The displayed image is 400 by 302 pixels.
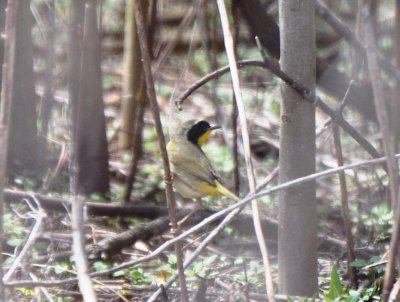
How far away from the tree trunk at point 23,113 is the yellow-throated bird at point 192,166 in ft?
3.01

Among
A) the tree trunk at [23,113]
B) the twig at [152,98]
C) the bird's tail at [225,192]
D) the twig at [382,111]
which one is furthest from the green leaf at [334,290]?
the tree trunk at [23,113]

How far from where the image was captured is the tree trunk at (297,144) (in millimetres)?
3197

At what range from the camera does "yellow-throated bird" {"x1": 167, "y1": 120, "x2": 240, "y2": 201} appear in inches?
207

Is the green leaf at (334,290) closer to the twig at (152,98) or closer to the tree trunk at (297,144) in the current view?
the tree trunk at (297,144)

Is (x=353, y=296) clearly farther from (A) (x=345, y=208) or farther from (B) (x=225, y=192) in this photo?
(B) (x=225, y=192)

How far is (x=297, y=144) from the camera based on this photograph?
3.23 m

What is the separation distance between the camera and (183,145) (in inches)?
221

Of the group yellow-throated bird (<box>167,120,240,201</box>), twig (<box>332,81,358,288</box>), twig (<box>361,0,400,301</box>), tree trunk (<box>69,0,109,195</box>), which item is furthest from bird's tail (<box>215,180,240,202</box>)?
twig (<box>361,0,400,301</box>)

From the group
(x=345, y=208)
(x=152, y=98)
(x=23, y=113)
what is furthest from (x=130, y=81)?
(x=152, y=98)

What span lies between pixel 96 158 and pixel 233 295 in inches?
87.1

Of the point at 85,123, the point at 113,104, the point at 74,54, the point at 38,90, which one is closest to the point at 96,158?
the point at 85,123

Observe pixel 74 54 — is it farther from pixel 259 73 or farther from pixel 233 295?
pixel 259 73

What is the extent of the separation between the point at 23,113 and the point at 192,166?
1.19 metres

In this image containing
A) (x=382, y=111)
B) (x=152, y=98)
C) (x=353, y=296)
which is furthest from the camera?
(x=353, y=296)
